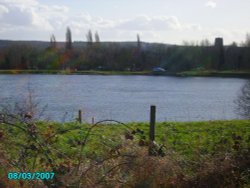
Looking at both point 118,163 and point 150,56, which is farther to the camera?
point 150,56

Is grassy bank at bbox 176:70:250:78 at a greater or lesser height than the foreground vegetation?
lesser

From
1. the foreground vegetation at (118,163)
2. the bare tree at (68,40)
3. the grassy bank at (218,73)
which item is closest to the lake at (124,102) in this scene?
the foreground vegetation at (118,163)

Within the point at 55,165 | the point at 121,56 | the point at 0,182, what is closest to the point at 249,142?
the point at 55,165

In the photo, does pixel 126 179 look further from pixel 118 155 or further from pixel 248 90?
pixel 248 90

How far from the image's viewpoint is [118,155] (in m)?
5.95

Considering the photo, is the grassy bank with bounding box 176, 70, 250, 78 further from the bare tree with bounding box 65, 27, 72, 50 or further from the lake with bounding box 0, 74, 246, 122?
the lake with bounding box 0, 74, 246, 122

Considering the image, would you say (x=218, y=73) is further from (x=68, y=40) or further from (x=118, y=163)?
(x=118, y=163)

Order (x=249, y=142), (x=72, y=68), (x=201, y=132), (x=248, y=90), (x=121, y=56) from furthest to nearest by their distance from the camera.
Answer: (x=121, y=56), (x=72, y=68), (x=248, y=90), (x=201, y=132), (x=249, y=142)

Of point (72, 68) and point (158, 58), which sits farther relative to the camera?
point (158, 58)

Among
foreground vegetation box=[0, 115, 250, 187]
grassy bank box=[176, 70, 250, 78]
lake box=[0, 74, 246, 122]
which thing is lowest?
grassy bank box=[176, 70, 250, 78]

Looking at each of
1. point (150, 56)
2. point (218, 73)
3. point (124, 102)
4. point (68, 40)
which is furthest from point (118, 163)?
point (150, 56)

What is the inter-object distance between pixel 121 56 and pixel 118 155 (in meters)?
102

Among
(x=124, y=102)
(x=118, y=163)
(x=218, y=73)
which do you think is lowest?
(x=218, y=73)

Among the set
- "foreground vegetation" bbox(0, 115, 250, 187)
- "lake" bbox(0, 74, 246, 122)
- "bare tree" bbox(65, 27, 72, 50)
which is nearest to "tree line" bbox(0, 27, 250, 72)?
"bare tree" bbox(65, 27, 72, 50)
